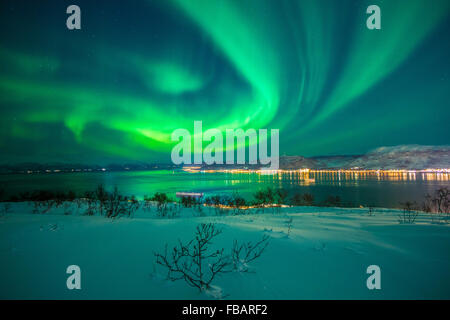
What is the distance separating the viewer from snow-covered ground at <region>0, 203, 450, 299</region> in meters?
2.53

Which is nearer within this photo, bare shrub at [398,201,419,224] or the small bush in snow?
the small bush in snow

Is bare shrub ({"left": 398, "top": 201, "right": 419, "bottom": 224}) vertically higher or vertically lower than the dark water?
higher

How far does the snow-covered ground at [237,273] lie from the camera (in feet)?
8.29

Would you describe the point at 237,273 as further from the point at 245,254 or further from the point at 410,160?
the point at 410,160

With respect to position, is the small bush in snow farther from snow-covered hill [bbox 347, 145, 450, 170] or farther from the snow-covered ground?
snow-covered hill [bbox 347, 145, 450, 170]

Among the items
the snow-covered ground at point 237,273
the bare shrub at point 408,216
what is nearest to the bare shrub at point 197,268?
the snow-covered ground at point 237,273

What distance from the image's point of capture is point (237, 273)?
112 inches

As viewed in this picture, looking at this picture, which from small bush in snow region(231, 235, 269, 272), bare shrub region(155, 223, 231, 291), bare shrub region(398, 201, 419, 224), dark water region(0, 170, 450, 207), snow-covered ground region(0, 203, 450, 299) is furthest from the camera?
dark water region(0, 170, 450, 207)

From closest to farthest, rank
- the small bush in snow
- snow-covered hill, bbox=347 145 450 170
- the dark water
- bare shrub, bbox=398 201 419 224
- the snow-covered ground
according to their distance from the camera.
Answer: the snow-covered ground < the small bush in snow < bare shrub, bbox=398 201 419 224 < the dark water < snow-covered hill, bbox=347 145 450 170

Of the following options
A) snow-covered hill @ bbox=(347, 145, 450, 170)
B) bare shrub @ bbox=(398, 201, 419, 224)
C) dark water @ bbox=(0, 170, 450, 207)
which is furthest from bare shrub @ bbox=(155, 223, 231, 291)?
snow-covered hill @ bbox=(347, 145, 450, 170)

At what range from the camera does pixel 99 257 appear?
3244mm

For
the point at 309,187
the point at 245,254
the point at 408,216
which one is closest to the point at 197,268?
the point at 245,254

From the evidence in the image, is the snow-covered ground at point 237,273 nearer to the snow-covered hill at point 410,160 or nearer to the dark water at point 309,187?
the dark water at point 309,187

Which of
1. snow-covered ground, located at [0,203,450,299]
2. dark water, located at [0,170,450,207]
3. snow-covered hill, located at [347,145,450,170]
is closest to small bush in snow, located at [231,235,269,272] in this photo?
snow-covered ground, located at [0,203,450,299]
